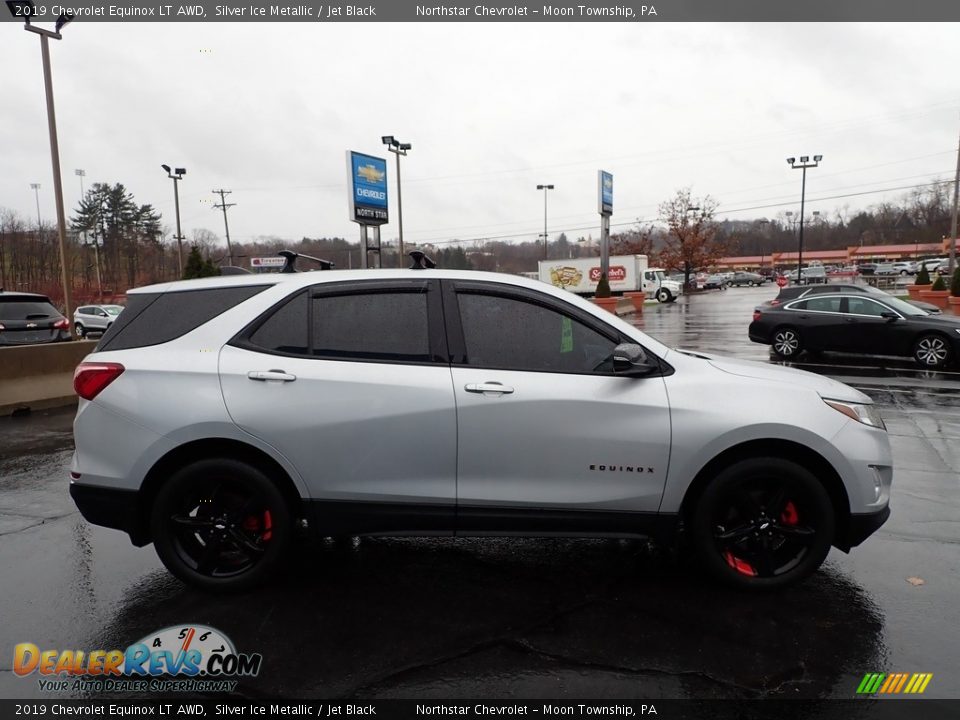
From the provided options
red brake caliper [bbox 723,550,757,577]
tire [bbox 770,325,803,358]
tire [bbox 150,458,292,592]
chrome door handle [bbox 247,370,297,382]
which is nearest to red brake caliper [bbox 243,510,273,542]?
tire [bbox 150,458,292,592]

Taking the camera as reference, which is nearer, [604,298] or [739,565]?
[739,565]

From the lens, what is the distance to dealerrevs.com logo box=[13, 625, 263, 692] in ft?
9.46

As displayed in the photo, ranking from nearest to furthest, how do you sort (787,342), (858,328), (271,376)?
(271,376) → (858,328) → (787,342)

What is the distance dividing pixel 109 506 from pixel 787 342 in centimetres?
1411

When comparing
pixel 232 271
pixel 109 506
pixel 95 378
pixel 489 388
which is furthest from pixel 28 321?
pixel 489 388

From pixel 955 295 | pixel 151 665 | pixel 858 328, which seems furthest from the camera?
pixel 955 295

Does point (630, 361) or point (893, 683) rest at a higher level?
point (630, 361)

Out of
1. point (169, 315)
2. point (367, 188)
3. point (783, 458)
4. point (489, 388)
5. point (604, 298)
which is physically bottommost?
point (604, 298)

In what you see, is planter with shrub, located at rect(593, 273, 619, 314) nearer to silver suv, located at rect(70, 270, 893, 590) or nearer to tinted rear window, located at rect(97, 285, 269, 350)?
silver suv, located at rect(70, 270, 893, 590)

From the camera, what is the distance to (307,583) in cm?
377

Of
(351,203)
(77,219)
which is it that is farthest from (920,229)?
(77,219)

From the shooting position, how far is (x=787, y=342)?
1441cm

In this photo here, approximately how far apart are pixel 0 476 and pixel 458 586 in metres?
5.11

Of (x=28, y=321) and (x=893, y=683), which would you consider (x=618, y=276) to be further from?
(x=893, y=683)
